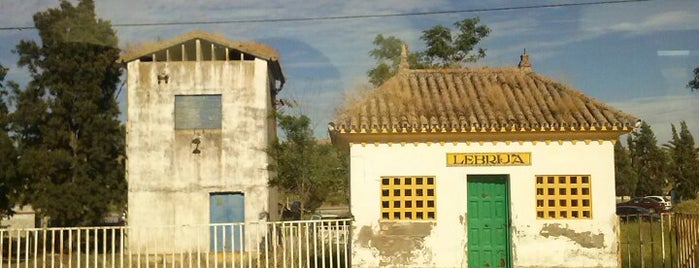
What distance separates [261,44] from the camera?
842 inches

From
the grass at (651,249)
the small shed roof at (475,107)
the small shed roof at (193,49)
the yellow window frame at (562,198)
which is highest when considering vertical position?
the small shed roof at (193,49)

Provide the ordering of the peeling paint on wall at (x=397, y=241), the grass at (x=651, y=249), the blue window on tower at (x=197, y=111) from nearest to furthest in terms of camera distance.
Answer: the grass at (x=651, y=249)
the peeling paint on wall at (x=397, y=241)
the blue window on tower at (x=197, y=111)

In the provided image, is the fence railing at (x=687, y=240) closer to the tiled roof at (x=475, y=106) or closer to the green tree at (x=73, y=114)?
the tiled roof at (x=475, y=106)

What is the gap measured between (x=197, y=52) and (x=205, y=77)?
86cm

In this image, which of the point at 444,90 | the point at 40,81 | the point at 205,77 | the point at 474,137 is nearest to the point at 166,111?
Result: the point at 205,77

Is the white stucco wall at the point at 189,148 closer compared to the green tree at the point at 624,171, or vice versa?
the white stucco wall at the point at 189,148

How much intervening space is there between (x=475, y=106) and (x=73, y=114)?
1699 cm

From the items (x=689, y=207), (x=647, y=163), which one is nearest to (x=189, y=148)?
(x=689, y=207)

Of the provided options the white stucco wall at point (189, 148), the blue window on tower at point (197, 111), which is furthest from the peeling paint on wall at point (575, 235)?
the blue window on tower at point (197, 111)

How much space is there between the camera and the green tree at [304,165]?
64.0ft

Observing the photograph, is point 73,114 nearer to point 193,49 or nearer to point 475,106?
point 193,49

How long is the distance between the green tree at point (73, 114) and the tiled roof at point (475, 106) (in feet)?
46.2

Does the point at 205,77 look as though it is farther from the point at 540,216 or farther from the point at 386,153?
the point at 540,216

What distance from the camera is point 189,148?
20500 millimetres
